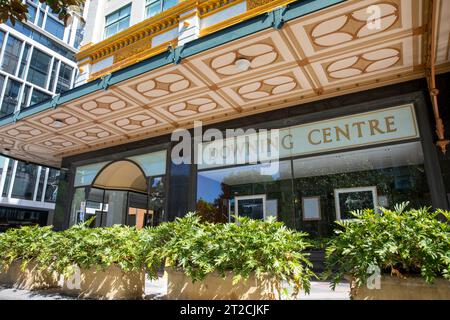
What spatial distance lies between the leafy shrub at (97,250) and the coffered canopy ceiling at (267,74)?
410 cm

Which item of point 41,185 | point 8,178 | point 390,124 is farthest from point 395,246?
point 41,185

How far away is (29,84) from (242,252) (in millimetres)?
47394

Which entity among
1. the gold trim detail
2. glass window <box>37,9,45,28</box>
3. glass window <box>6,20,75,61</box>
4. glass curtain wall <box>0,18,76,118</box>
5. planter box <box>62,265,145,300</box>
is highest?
glass window <box>37,9,45,28</box>

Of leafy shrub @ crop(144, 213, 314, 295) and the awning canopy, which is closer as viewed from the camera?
leafy shrub @ crop(144, 213, 314, 295)

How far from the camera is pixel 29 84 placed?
41500 millimetres

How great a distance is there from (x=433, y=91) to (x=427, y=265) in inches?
199

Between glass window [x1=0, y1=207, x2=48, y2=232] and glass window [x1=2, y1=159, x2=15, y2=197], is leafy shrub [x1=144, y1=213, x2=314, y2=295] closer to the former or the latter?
glass window [x1=0, y1=207, x2=48, y2=232]

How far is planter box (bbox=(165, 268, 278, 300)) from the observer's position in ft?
13.7

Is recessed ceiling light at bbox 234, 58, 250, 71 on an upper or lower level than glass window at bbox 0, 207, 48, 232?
upper

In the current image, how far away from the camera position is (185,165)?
1120cm

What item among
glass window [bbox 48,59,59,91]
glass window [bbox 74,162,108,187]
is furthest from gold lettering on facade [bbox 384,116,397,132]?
glass window [bbox 48,59,59,91]

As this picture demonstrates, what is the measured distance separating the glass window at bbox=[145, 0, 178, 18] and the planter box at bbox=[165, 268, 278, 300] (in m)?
9.70

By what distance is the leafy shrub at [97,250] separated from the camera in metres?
5.68

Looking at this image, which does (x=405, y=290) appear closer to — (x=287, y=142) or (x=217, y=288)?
(x=217, y=288)
